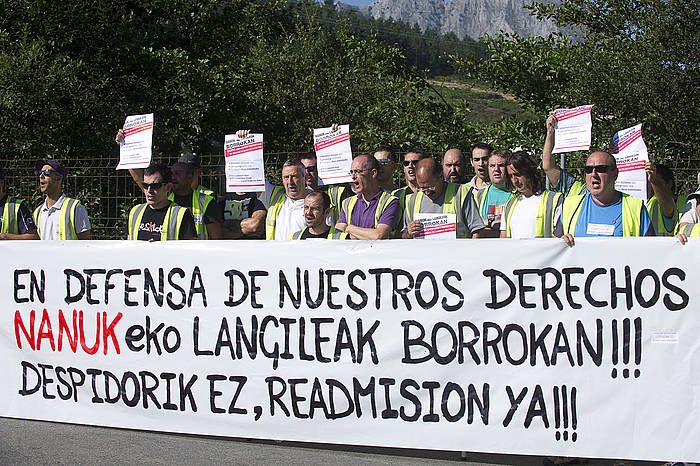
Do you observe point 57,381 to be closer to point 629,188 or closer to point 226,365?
point 226,365

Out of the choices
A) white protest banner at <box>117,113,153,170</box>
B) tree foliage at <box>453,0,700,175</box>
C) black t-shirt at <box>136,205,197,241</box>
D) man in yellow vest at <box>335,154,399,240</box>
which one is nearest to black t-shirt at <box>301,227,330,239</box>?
man in yellow vest at <box>335,154,399,240</box>

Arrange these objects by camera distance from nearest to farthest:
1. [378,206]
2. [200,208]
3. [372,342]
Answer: [372,342], [378,206], [200,208]

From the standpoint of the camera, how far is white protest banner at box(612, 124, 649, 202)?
6570 millimetres

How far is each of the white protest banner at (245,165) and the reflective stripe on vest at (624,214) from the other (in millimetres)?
2546

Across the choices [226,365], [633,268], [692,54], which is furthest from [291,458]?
[692,54]

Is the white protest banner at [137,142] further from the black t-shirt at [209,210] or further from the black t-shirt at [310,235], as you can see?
the black t-shirt at [310,235]

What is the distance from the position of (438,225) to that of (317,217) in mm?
941

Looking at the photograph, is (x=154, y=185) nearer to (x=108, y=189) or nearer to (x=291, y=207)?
(x=291, y=207)

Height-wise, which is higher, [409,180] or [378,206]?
[409,180]

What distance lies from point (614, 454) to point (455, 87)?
2720cm

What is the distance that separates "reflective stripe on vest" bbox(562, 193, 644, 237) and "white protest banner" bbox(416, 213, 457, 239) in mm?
721

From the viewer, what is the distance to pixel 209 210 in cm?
769

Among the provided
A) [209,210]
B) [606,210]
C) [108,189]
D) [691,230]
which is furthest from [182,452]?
[108,189]

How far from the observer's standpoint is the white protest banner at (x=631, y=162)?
657 cm
